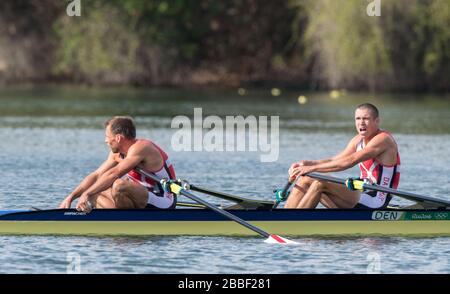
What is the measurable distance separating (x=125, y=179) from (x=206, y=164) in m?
11.4

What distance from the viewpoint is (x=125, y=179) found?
59.2ft

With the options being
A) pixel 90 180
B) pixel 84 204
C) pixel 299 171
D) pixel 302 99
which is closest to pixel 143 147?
pixel 90 180

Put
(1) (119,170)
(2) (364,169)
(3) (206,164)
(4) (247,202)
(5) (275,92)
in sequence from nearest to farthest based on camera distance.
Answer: (1) (119,170), (2) (364,169), (4) (247,202), (3) (206,164), (5) (275,92)

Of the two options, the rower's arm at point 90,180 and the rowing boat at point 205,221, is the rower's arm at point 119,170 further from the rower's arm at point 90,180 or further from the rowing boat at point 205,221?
the rowing boat at point 205,221

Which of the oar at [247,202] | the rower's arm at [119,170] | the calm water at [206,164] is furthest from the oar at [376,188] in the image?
the rower's arm at [119,170]

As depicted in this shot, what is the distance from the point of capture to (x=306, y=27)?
201 ft

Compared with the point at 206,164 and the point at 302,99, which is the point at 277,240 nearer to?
the point at 206,164

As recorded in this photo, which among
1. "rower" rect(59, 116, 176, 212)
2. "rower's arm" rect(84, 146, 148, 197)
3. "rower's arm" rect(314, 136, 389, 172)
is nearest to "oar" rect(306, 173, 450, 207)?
"rower's arm" rect(314, 136, 389, 172)

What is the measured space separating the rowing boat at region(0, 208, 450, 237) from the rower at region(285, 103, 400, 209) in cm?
35

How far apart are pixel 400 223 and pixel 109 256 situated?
4.38 m

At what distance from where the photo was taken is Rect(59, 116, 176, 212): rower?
700 inches

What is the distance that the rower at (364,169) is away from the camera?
1819cm

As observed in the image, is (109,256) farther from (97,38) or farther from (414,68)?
(97,38)
